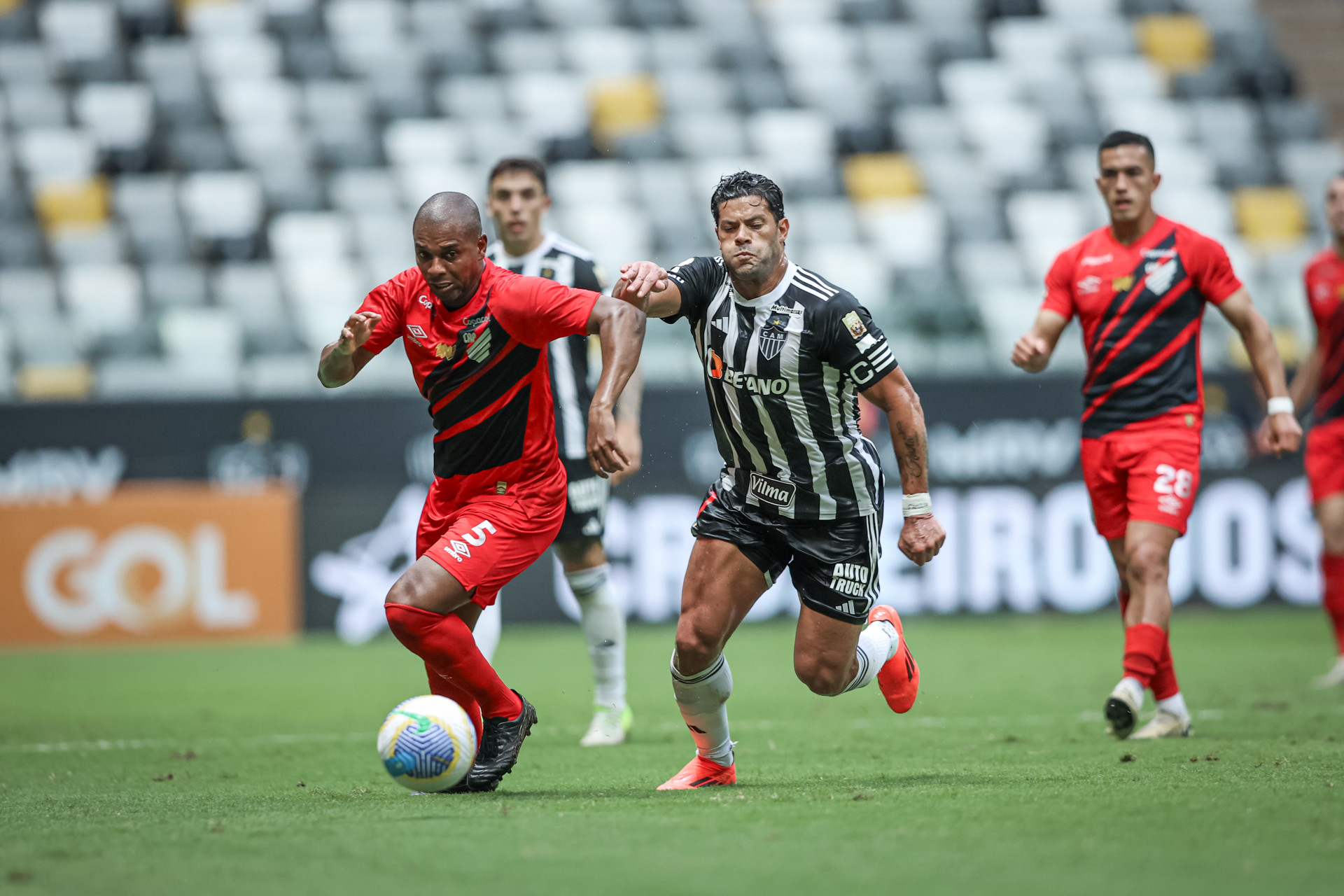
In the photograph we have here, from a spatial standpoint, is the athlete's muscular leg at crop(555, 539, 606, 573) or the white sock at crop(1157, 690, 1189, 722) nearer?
the white sock at crop(1157, 690, 1189, 722)

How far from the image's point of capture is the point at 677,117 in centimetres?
2038

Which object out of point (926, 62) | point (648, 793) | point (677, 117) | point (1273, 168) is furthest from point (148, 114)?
point (648, 793)

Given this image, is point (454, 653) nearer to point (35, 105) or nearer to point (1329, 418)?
point (1329, 418)

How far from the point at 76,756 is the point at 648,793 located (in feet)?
9.90

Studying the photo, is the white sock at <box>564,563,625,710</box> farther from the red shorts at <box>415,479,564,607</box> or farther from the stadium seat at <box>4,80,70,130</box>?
the stadium seat at <box>4,80,70,130</box>

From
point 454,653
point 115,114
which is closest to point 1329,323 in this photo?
point 454,653

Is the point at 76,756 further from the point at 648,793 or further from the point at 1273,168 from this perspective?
the point at 1273,168

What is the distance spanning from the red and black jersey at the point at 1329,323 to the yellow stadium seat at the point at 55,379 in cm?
1069

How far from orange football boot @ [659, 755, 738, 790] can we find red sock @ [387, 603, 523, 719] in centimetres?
63

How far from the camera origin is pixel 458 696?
5.70 meters

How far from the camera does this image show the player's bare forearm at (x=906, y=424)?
5289 millimetres

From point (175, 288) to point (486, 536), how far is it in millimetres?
12352

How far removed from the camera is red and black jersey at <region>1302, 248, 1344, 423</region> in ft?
30.5

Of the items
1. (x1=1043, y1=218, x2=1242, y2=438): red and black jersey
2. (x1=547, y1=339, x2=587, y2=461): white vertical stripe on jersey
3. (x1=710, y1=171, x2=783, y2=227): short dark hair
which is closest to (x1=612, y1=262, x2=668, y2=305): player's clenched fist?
(x1=710, y1=171, x2=783, y2=227): short dark hair
